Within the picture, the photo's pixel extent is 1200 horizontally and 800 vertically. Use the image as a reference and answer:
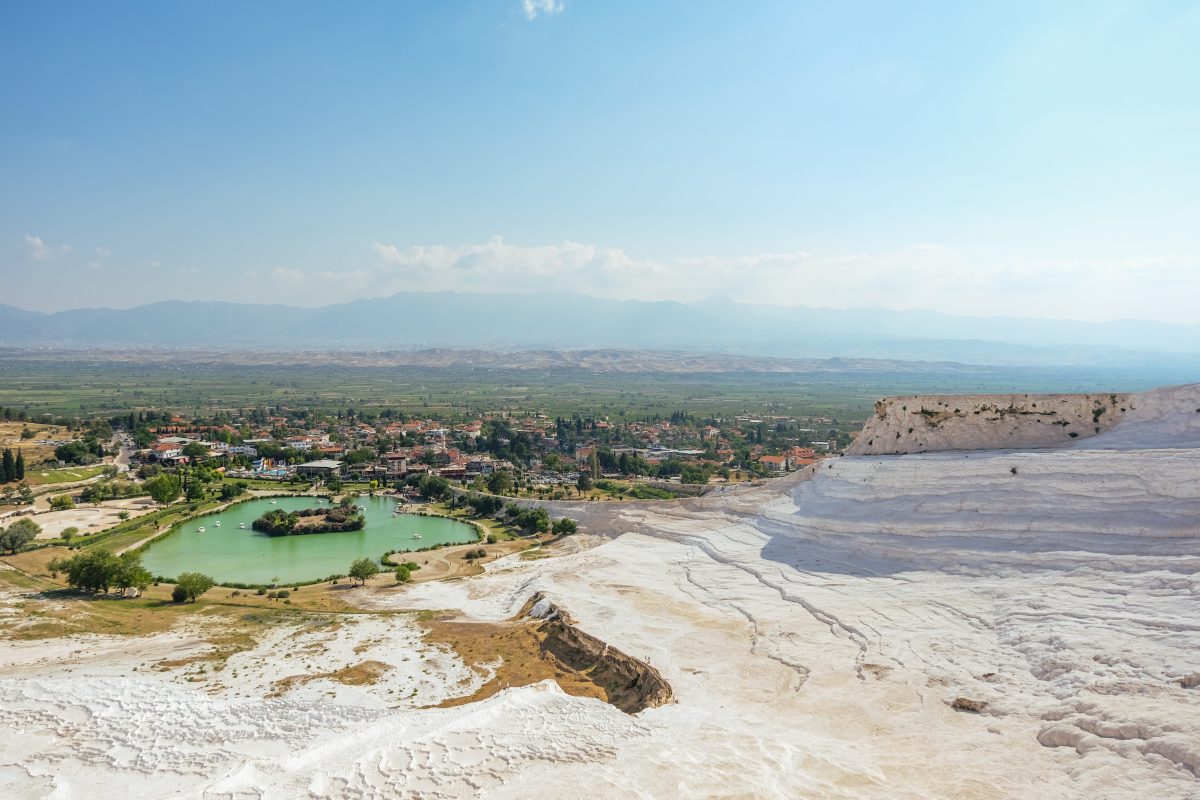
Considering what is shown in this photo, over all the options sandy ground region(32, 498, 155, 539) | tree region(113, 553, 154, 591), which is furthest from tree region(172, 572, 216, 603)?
sandy ground region(32, 498, 155, 539)

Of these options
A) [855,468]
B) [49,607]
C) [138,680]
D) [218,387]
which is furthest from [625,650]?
[218,387]

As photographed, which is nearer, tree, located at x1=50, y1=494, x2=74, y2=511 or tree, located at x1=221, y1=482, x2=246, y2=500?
tree, located at x1=50, y1=494, x2=74, y2=511

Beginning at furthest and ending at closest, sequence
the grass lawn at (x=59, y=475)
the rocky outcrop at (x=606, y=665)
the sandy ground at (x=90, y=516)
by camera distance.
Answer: the grass lawn at (x=59, y=475), the sandy ground at (x=90, y=516), the rocky outcrop at (x=606, y=665)

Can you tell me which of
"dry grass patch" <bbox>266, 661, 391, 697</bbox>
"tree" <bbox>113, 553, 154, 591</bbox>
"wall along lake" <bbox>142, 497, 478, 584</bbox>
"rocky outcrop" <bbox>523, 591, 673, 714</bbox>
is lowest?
"wall along lake" <bbox>142, 497, 478, 584</bbox>

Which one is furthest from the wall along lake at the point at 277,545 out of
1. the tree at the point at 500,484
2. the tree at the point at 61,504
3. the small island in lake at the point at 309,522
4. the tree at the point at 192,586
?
the tree at the point at 61,504

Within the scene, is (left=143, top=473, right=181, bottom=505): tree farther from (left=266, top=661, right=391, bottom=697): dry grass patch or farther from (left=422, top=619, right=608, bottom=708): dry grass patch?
(left=266, top=661, right=391, bottom=697): dry grass patch

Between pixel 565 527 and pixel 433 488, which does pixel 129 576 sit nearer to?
pixel 565 527

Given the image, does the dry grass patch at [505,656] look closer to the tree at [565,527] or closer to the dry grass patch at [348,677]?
the dry grass patch at [348,677]
